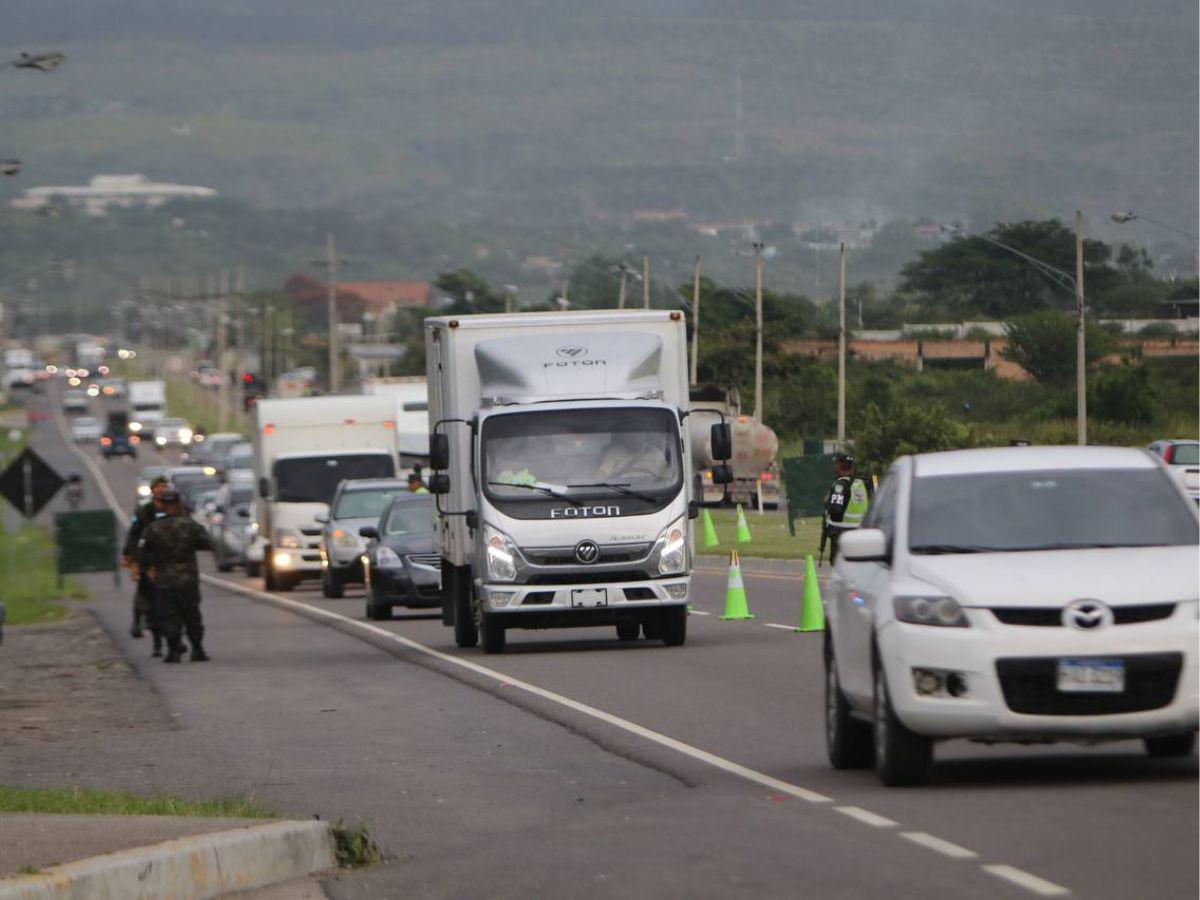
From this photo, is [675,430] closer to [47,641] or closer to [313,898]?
[47,641]

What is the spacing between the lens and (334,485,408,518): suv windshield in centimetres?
3903

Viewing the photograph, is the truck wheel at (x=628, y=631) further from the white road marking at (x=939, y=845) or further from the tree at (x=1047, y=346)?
the tree at (x=1047, y=346)

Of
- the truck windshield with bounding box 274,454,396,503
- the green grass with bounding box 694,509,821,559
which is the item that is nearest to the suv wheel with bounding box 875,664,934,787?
the truck windshield with bounding box 274,454,396,503

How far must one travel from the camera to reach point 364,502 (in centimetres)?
3925

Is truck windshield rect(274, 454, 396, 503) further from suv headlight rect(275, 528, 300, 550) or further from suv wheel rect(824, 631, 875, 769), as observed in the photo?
suv wheel rect(824, 631, 875, 769)

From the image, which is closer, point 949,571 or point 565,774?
point 949,571

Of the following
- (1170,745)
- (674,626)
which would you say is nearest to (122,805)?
(1170,745)

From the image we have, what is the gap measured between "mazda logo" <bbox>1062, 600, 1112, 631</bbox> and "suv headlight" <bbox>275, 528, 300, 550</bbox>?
105 feet

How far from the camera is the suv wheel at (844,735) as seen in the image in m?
13.9

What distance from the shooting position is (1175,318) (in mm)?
116750

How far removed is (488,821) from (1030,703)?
2666 mm

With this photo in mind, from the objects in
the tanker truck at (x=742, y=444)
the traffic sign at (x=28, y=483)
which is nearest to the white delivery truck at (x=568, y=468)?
the traffic sign at (x=28, y=483)

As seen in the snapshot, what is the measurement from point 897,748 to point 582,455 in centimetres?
1149

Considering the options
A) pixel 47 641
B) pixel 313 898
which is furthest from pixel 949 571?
pixel 47 641
